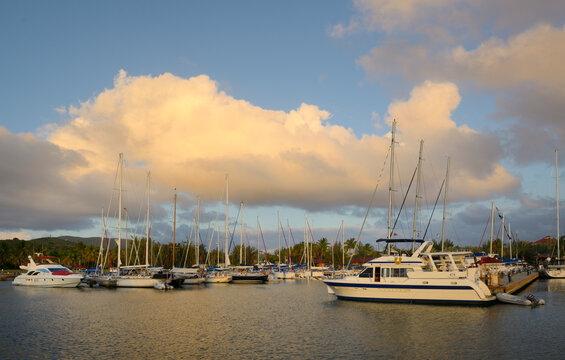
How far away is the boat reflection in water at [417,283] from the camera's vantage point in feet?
123

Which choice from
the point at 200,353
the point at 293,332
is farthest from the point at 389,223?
the point at 200,353

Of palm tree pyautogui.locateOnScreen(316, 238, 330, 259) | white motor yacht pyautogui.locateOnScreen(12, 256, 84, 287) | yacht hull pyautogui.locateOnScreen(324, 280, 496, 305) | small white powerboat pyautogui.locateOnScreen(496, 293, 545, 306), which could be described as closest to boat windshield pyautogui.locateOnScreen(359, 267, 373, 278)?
yacht hull pyautogui.locateOnScreen(324, 280, 496, 305)

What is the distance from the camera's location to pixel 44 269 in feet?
219

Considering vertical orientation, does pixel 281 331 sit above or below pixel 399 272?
below

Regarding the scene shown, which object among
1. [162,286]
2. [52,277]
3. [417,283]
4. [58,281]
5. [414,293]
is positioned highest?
[417,283]

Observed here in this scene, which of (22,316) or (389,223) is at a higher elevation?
(389,223)

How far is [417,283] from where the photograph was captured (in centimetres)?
3831

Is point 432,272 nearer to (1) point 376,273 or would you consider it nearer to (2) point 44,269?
(1) point 376,273

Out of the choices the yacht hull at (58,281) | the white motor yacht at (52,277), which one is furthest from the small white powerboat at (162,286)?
the yacht hull at (58,281)

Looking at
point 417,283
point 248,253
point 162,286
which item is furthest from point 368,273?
point 248,253

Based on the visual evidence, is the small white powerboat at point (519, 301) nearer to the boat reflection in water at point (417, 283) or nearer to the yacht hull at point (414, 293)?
the yacht hull at point (414, 293)

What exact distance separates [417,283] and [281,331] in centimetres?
1483

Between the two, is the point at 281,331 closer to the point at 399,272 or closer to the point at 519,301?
the point at 399,272

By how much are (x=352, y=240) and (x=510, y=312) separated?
103 m
